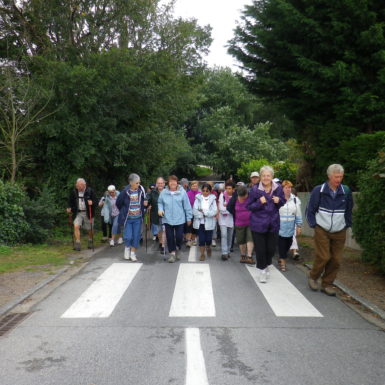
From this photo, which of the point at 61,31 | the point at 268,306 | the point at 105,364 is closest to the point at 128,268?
the point at 268,306

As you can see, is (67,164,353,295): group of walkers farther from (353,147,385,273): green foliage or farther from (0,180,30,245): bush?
(0,180,30,245): bush

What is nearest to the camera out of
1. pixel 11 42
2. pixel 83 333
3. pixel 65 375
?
pixel 65 375

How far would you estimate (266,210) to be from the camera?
24.3 ft

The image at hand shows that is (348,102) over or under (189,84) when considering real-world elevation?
under

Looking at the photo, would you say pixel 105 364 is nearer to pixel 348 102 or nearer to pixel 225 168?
pixel 348 102

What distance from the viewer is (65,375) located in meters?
3.71

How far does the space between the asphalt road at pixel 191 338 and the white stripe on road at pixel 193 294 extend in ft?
0.06

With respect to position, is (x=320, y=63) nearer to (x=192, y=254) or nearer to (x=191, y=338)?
(x=192, y=254)

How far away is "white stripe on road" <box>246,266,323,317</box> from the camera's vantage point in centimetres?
560

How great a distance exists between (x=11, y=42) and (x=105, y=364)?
52.5 ft

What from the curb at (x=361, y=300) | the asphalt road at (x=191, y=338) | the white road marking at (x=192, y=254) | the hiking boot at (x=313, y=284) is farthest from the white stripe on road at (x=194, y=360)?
the white road marking at (x=192, y=254)

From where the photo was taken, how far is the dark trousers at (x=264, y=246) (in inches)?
295

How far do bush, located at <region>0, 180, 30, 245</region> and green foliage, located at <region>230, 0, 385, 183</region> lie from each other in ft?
26.0

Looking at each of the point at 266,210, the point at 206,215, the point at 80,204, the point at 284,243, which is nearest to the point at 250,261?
the point at 284,243
